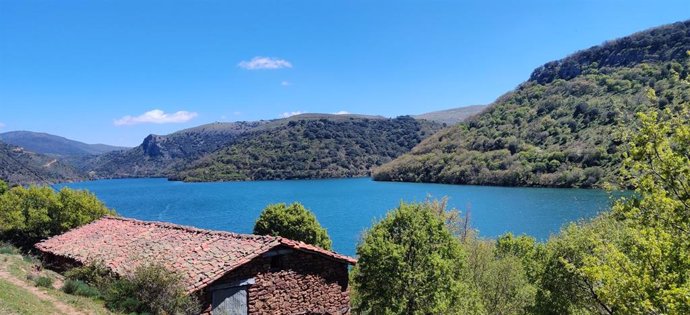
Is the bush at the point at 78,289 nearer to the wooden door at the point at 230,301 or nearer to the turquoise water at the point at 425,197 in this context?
the wooden door at the point at 230,301

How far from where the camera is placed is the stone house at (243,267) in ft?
65.9

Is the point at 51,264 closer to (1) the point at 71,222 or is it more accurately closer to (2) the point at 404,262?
(1) the point at 71,222

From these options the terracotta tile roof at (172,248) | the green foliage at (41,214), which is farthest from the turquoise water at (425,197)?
the terracotta tile roof at (172,248)

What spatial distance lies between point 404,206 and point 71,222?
1122 inches

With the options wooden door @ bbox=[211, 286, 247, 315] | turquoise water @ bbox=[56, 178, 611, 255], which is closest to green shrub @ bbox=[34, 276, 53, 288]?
wooden door @ bbox=[211, 286, 247, 315]

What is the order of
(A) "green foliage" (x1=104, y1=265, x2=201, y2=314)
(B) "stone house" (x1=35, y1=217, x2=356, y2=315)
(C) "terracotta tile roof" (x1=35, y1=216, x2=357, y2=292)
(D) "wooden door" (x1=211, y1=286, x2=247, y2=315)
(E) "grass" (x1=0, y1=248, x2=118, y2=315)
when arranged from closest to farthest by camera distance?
(E) "grass" (x1=0, y1=248, x2=118, y2=315)
(A) "green foliage" (x1=104, y1=265, x2=201, y2=314)
(D) "wooden door" (x1=211, y1=286, x2=247, y2=315)
(B) "stone house" (x1=35, y1=217, x2=356, y2=315)
(C) "terracotta tile roof" (x1=35, y1=216, x2=357, y2=292)

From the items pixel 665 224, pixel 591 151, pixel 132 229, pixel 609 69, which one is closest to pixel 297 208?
pixel 132 229

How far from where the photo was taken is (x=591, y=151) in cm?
12125

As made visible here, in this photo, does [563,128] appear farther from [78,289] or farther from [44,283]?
[44,283]

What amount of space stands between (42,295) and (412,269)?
1457 cm

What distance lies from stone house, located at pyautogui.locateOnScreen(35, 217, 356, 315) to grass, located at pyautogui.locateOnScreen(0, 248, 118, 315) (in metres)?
2.02

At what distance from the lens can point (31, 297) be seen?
707 inches

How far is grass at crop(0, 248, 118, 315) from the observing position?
614 inches

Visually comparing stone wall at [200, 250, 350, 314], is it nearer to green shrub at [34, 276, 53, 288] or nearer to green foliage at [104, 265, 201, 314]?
green foliage at [104, 265, 201, 314]
